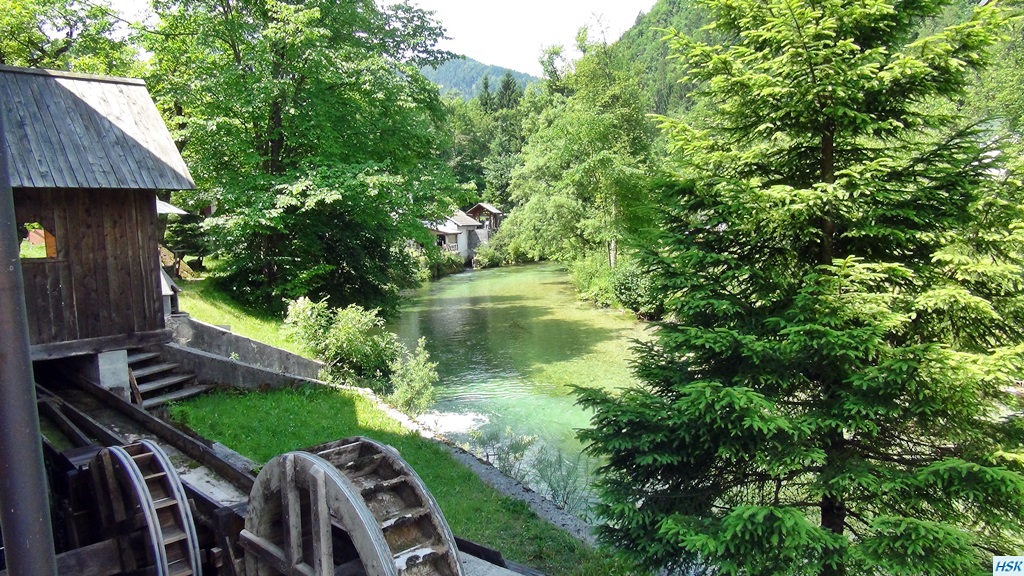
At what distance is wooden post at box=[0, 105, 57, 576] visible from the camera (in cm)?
261

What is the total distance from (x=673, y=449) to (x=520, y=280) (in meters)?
33.6

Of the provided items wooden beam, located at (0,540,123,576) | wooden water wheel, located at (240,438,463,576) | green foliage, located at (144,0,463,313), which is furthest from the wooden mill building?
green foliage, located at (144,0,463,313)

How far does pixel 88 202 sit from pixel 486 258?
129ft

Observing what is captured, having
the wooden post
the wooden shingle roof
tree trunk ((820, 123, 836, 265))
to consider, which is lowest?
the wooden post

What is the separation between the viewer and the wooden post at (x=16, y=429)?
2607mm

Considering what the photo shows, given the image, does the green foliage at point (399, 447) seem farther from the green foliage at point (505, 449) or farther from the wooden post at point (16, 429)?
the wooden post at point (16, 429)

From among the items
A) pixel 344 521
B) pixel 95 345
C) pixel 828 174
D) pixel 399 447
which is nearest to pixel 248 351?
pixel 95 345

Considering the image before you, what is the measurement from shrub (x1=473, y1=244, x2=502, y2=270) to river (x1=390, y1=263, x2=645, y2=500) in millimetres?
12620

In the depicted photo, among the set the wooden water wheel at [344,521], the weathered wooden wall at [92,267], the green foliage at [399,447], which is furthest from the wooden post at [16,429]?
the weathered wooden wall at [92,267]

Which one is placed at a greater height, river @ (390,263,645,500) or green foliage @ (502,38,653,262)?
green foliage @ (502,38,653,262)

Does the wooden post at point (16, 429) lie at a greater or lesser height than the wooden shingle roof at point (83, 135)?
lesser

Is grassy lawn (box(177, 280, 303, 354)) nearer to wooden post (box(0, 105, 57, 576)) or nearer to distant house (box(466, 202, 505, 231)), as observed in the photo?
wooden post (box(0, 105, 57, 576))

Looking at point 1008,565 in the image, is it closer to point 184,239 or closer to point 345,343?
point 345,343

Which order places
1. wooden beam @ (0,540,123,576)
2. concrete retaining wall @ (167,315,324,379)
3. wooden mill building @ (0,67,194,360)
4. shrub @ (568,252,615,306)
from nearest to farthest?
wooden beam @ (0,540,123,576), wooden mill building @ (0,67,194,360), concrete retaining wall @ (167,315,324,379), shrub @ (568,252,615,306)
